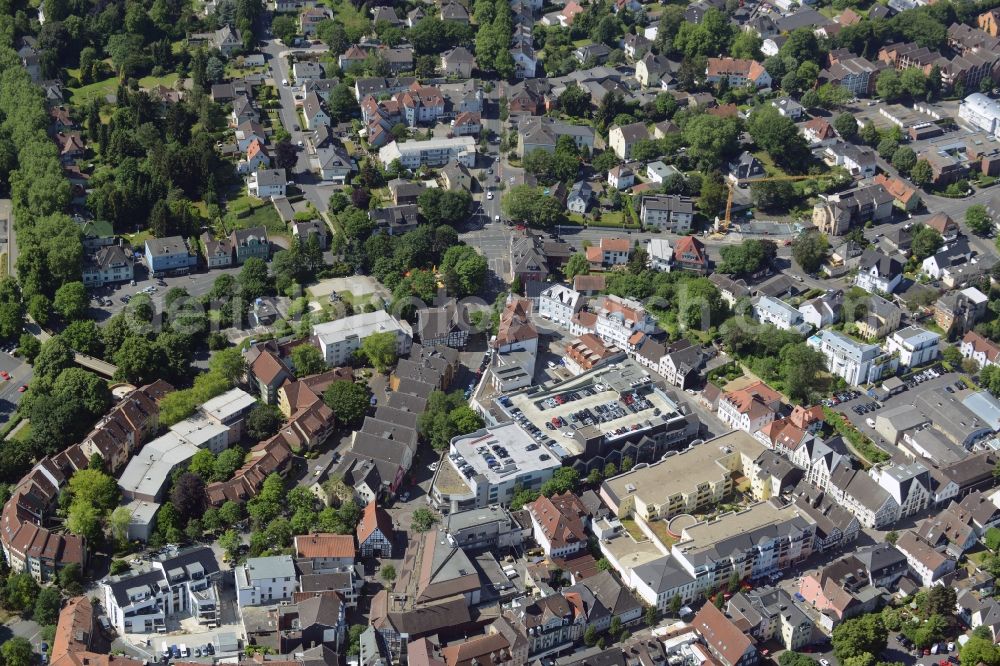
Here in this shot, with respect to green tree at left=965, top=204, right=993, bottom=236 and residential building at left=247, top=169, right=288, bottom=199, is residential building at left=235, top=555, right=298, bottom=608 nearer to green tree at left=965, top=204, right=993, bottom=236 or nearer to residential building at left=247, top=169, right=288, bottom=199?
residential building at left=247, top=169, right=288, bottom=199

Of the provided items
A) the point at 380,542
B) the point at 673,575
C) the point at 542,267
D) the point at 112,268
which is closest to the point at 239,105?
the point at 112,268

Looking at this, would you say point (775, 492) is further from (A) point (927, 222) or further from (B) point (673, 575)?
(A) point (927, 222)

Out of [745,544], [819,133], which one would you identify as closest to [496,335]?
[745,544]

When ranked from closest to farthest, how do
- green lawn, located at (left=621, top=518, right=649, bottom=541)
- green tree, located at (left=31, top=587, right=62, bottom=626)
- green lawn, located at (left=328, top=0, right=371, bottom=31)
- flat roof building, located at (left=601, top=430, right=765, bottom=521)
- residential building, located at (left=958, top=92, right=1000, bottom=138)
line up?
green tree, located at (left=31, top=587, right=62, bottom=626) → green lawn, located at (left=621, top=518, right=649, bottom=541) → flat roof building, located at (left=601, top=430, right=765, bottom=521) → residential building, located at (left=958, top=92, right=1000, bottom=138) → green lawn, located at (left=328, top=0, right=371, bottom=31)

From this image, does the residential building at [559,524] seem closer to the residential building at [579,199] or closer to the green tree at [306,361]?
the green tree at [306,361]

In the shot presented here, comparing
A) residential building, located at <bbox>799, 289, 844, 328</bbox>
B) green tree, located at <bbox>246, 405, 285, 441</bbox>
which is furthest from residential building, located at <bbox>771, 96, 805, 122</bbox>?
green tree, located at <bbox>246, 405, 285, 441</bbox>

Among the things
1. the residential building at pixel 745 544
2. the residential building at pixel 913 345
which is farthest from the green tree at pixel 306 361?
the residential building at pixel 913 345

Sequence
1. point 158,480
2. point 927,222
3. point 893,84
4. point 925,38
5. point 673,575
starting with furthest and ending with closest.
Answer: point 925,38, point 893,84, point 927,222, point 158,480, point 673,575
